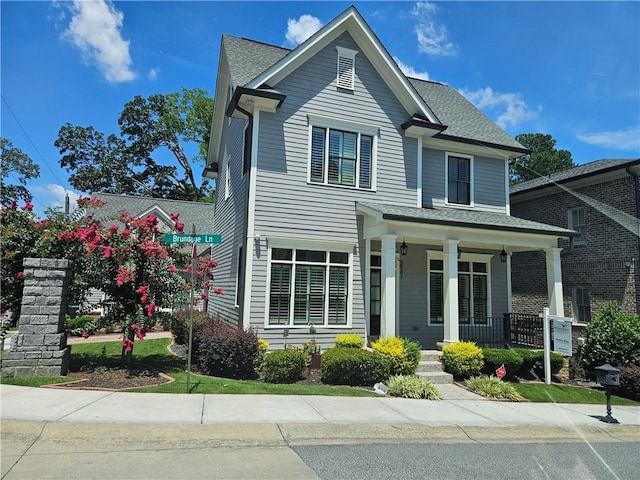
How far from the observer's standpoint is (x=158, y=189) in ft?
160

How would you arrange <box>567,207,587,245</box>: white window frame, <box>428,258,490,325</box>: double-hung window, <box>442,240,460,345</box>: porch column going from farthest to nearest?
<box>567,207,587,245</box>: white window frame < <box>428,258,490,325</box>: double-hung window < <box>442,240,460,345</box>: porch column

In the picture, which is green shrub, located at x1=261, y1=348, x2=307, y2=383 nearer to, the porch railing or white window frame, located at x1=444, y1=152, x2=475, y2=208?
the porch railing

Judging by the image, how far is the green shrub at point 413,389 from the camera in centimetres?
932

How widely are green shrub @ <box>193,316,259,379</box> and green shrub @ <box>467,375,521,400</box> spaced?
5181mm

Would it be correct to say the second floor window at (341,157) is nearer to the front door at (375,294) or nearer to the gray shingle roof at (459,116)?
the front door at (375,294)

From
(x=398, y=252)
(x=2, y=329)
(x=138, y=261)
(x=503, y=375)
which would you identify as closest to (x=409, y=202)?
(x=398, y=252)

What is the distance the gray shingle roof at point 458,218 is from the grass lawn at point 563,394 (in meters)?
4.27

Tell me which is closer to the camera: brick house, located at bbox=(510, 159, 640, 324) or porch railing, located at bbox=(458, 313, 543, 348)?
porch railing, located at bbox=(458, 313, 543, 348)

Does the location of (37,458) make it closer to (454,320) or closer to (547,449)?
(547,449)

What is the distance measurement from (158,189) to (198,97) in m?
13.2

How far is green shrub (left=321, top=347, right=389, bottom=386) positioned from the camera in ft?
32.6

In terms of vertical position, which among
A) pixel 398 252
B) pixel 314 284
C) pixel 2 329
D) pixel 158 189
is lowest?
pixel 2 329

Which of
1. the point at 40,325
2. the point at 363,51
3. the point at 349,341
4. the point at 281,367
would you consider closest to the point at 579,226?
the point at 363,51

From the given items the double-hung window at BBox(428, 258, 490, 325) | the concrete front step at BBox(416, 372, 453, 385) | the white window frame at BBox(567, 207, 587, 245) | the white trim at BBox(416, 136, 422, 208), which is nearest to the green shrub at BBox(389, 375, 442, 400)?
the concrete front step at BBox(416, 372, 453, 385)
